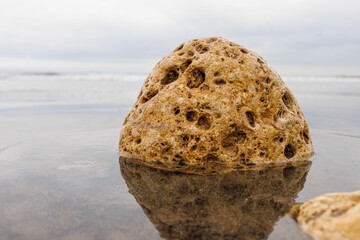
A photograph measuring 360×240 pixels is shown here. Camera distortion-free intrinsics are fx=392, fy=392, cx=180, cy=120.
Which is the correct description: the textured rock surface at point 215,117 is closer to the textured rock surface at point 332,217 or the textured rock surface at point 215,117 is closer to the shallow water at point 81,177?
the shallow water at point 81,177

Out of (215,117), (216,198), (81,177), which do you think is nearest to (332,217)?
(216,198)

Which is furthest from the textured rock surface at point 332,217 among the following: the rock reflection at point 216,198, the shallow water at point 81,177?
the rock reflection at point 216,198

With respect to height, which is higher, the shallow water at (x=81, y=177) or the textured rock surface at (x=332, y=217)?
the textured rock surface at (x=332, y=217)

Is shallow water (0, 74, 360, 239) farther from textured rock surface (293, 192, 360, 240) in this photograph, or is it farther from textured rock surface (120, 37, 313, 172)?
textured rock surface (120, 37, 313, 172)

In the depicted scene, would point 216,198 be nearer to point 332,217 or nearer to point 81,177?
point 332,217

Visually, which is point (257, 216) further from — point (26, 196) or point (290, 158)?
point (26, 196)
